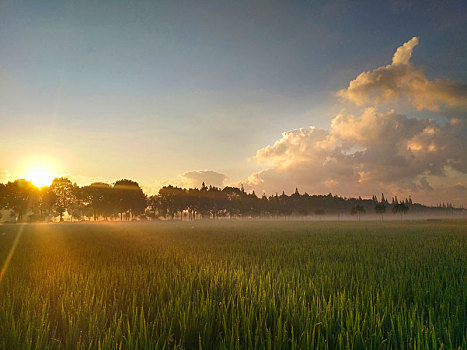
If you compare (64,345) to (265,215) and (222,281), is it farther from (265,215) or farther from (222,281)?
(265,215)

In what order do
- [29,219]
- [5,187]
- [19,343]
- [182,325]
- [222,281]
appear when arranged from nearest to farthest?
[19,343] < [182,325] < [222,281] < [5,187] < [29,219]

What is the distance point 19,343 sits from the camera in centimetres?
286

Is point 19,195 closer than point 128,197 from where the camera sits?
Yes

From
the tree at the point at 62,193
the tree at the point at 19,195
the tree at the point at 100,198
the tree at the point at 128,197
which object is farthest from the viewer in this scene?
the tree at the point at 128,197

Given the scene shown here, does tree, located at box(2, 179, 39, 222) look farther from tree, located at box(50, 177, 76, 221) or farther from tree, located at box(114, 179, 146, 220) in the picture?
tree, located at box(114, 179, 146, 220)

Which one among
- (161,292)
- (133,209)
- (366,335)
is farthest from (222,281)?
(133,209)

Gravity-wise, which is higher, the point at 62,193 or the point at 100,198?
the point at 62,193

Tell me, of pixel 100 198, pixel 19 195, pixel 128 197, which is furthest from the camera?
pixel 128 197

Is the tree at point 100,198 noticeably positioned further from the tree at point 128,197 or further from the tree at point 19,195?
the tree at point 19,195

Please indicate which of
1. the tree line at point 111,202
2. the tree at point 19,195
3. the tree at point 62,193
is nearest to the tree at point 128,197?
the tree line at point 111,202

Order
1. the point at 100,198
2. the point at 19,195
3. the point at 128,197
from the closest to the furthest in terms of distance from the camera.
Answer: the point at 19,195
the point at 100,198
the point at 128,197

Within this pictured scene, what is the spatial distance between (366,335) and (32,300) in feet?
16.5

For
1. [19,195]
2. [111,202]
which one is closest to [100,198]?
[111,202]

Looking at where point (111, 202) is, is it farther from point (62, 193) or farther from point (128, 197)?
point (62, 193)
